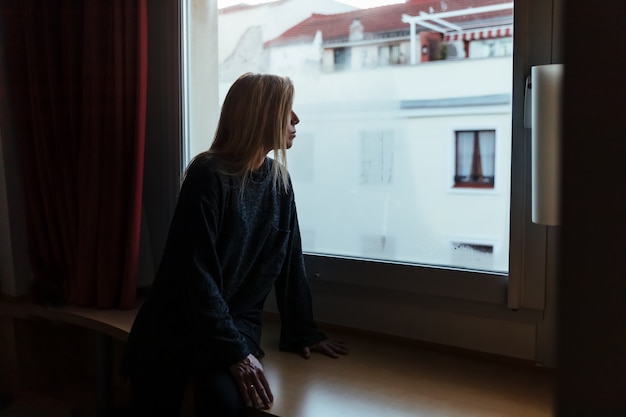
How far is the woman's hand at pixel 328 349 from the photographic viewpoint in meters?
1.36

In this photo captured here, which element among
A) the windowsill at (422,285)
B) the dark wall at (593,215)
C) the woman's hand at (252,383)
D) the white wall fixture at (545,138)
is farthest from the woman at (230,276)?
the dark wall at (593,215)

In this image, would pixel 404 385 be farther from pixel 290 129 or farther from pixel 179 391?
pixel 290 129

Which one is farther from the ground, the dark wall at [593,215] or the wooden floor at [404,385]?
the dark wall at [593,215]

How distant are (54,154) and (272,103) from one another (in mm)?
824

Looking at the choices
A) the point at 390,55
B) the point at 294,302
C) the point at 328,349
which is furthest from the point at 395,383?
the point at 390,55

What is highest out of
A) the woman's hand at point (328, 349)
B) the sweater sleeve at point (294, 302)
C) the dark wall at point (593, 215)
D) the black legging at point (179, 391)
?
the dark wall at point (593, 215)

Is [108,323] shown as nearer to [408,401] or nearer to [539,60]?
[408,401]

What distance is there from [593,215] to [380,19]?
1190mm

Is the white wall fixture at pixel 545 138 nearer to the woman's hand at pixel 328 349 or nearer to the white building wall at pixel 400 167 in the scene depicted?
the white building wall at pixel 400 167

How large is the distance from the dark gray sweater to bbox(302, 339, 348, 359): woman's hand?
2 centimetres

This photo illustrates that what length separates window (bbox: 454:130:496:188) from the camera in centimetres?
130

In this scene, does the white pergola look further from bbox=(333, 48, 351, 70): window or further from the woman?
the woman

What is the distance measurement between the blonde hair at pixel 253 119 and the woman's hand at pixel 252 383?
0.39 meters

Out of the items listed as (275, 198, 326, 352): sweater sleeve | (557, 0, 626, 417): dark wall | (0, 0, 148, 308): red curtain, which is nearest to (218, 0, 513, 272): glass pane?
(275, 198, 326, 352): sweater sleeve
